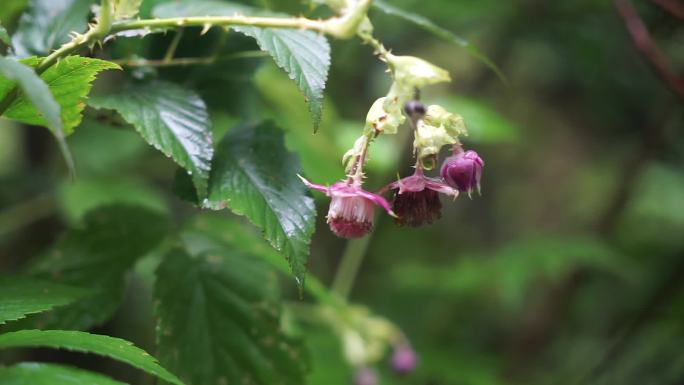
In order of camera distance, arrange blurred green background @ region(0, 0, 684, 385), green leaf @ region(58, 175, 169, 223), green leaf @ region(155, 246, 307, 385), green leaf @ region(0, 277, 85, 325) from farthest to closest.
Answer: blurred green background @ region(0, 0, 684, 385), green leaf @ region(58, 175, 169, 223), green leaf @ region(155, 246, 307, 385), green leaf @ region(0, 277, 85, 325)

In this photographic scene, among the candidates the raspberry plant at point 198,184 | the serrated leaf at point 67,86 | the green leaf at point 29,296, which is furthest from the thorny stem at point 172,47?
the green leaf at point 29,296

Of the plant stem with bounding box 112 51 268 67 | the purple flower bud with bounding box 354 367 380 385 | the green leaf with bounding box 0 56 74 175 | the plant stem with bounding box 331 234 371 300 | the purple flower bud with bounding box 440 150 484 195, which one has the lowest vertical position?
the plant stem with bounding box 331 234 371 300

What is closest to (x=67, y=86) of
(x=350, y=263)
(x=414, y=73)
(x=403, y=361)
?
(x=414, y=73)

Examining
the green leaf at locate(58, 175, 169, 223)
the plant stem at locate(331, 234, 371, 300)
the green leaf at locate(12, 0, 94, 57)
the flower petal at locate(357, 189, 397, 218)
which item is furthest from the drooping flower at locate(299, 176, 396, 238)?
the plant stem at locate(331, 234, 371, 300)

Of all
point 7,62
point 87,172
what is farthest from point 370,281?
point 7,62

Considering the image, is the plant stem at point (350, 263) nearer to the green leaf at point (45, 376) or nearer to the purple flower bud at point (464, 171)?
the purple flower bud at point (464, 171)

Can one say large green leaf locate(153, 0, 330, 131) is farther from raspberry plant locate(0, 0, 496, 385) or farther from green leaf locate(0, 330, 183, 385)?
green leaf locate(0, 330, 183, 385)

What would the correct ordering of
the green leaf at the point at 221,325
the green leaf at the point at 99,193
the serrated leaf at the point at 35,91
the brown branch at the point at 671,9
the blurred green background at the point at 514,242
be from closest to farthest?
the serrated leaf at the point at 35,91 < the green leaf at the point at 221,325 < the brown branch at the point at 671,9 < the green leaf at the point at 99,193 < the blurred green background at the point at 514,242

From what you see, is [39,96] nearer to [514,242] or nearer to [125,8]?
[125,8]
